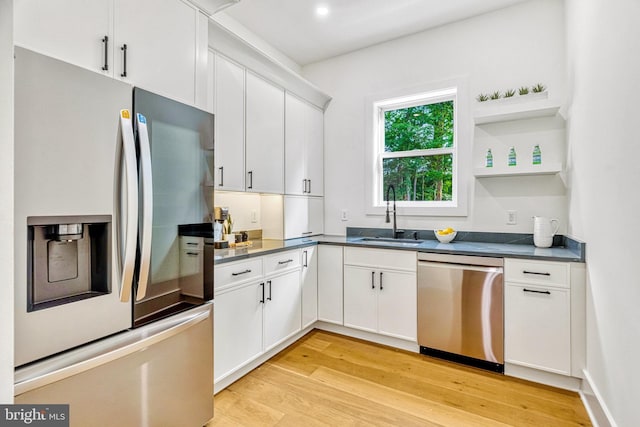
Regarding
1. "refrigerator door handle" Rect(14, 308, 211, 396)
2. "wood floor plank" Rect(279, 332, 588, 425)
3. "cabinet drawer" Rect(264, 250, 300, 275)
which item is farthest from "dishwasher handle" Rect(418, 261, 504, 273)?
"refrigerator door handle" Rect(14, 308, 211, 396)

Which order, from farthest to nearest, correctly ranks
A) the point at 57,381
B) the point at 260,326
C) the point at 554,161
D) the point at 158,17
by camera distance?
the point at 554,161
the point at 260,326
the point at 158,17
the point at 57,381

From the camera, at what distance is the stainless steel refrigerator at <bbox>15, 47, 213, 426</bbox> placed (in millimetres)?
1073

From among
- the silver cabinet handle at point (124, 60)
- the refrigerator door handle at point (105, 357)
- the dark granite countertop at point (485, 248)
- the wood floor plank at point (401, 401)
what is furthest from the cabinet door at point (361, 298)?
the silver cabinet handle at point (124, 60)

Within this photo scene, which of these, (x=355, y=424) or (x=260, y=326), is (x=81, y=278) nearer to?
(x=260, y=326)

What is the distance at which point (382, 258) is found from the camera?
2857mm

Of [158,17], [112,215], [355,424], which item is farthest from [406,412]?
[158,17]

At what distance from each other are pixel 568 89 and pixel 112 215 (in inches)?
126

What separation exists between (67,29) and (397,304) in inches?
108

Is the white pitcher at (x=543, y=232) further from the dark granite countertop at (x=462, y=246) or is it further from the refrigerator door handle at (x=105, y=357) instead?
the refrigerator door handle at (x=105, y=357)

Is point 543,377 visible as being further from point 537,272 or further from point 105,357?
point 105,357

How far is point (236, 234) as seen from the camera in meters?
2.98

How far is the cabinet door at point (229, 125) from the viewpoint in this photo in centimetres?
245

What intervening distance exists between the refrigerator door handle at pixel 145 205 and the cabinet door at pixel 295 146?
1.86 meters

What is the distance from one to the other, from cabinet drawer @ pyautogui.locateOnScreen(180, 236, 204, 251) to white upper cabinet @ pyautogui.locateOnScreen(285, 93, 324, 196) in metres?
1.53
